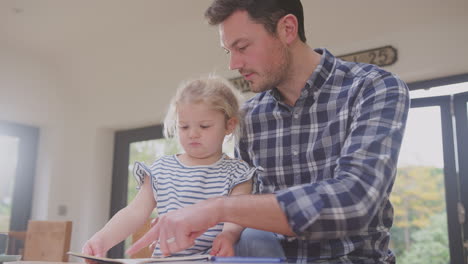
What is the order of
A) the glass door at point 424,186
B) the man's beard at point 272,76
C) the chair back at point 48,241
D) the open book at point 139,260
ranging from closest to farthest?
the open book at point 139,260 < the man's beard at point 272,76 < the chair back at point 48,241 < the glass door at point 424,186

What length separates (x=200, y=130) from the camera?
1.23 m

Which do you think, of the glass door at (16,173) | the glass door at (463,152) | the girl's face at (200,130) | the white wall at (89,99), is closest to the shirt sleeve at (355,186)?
the girl's face at (200,130)

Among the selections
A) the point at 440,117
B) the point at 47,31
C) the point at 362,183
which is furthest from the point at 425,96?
the point at 47,31

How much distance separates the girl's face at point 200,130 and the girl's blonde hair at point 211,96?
0.05 feet

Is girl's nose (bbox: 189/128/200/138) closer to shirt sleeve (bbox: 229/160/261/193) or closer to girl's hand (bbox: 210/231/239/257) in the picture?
shirt sleeve (bbox: 229/160/261/193)

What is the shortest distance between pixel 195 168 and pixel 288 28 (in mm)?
487

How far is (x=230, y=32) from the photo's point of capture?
1.31m

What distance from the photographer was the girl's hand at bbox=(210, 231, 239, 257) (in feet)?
3.01

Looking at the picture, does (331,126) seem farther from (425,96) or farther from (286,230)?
(425,96)

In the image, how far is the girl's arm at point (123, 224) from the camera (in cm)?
102

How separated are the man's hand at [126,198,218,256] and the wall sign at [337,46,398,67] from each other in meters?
2.29

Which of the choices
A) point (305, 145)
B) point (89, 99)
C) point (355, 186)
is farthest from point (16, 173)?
point (355, 186)

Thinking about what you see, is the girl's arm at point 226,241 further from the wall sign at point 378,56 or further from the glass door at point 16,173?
the glass door at point 16,173

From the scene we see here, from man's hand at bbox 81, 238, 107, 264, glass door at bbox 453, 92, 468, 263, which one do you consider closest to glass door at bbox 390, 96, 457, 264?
glass door at bbox 453, 92, 468, 263
